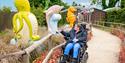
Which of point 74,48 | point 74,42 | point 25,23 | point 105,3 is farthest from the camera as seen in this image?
point 105,3

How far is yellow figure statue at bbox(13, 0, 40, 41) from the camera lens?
1072 centimetres

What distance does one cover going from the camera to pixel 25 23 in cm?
1077

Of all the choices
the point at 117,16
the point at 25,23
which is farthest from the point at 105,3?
the point at 25,23

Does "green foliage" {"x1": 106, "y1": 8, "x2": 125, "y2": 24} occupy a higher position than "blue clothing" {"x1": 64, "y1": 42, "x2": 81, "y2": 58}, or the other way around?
"blue clothing" {"x1": 64, "y1": 42, "x2": 81, "y2": 58}

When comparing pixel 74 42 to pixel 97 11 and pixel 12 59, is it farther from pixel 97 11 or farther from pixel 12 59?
pixel 97 11

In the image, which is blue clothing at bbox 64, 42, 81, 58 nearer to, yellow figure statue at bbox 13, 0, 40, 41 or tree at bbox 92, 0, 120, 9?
yellow figure statue at bbox 13, 0, 40, 41

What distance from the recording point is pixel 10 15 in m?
22.2

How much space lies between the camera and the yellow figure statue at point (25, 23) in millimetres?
10719

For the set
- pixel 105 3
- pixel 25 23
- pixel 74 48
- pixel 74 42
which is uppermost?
pixel 25 23

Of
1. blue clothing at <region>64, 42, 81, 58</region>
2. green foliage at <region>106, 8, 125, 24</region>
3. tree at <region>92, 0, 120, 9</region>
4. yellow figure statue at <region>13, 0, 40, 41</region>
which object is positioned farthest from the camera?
tree at <region>92, 0, 120, 9</region>

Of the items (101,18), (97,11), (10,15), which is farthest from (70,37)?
(97,11)

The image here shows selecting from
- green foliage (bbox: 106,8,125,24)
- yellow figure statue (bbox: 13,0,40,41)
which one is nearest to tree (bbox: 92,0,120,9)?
green foliage (bbox: 106,8,125,24)

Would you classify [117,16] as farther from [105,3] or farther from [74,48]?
[74,48]

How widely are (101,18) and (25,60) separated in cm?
4645
